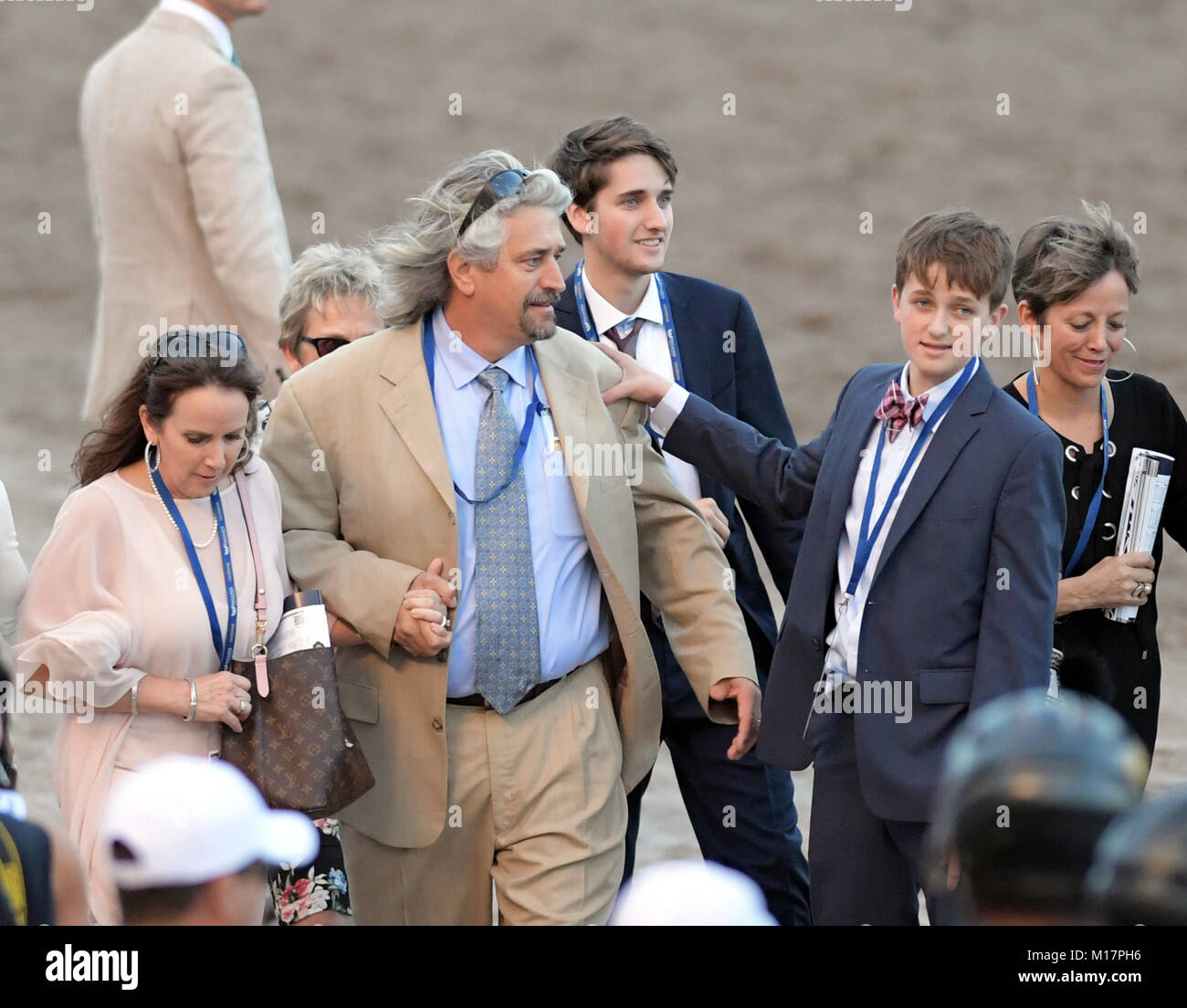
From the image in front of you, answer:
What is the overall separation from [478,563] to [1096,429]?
1352mm

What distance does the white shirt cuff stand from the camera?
12.8 ft

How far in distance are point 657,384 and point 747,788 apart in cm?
97

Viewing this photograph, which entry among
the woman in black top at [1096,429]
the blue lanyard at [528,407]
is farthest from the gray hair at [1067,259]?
the blue lanyard at [528,407]

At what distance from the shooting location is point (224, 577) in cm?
338

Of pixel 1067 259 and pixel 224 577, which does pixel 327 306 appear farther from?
pixel 1067 259

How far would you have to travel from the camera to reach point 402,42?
1248cm

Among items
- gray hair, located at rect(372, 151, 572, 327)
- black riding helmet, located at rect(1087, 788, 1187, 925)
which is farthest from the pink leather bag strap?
black riding helmet, located at rect(1087, 788, 1187, 925)

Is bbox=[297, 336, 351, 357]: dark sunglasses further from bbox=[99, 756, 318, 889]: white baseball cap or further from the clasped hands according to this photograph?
bbox=[99, 756, 318, 889]: white baseball cap

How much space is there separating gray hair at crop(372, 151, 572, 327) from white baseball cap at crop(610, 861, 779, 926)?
70.3 inches

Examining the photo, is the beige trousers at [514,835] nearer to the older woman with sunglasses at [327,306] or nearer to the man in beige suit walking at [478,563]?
the man in beige suit walking at [478,563]

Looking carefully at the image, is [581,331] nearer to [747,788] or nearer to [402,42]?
[747,788]

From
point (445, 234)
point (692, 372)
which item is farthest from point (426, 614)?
point (692, 372)

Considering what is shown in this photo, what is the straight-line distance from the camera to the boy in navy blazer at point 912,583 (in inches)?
133
